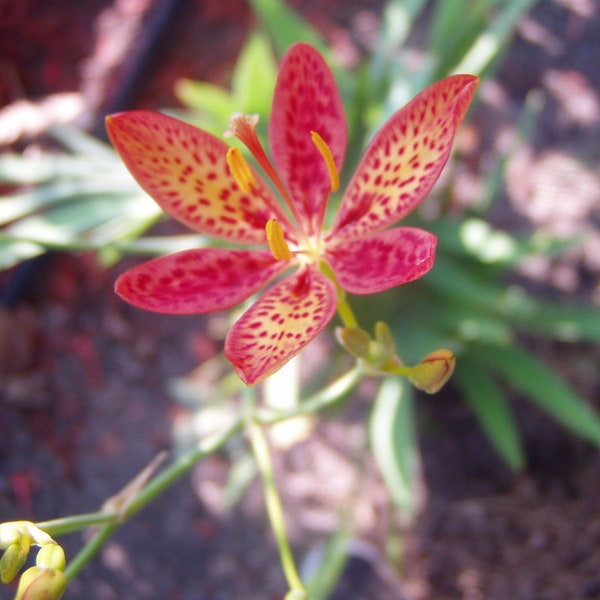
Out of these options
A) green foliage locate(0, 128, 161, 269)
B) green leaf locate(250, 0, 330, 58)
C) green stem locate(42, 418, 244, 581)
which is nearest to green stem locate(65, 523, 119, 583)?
green stem locate(42, 418, 244, 581)

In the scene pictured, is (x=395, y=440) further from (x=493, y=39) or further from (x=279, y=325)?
(x=493, y=39)

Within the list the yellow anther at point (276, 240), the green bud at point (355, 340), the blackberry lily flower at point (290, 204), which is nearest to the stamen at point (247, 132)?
the blackberry lily flower at point (290, 204)

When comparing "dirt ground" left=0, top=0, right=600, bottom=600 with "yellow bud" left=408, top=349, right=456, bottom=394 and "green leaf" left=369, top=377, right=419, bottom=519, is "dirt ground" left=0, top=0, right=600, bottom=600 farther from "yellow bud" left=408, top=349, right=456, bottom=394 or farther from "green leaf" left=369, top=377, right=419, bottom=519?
"yellow bud" left=408, top=349, right=456, bottom=394

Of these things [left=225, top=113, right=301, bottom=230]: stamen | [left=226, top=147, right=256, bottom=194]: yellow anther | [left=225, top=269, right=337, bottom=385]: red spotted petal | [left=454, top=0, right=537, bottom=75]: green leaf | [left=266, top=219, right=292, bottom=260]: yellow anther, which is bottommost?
[left=225, top=269, right=337, bottom=385]: red spotted petal

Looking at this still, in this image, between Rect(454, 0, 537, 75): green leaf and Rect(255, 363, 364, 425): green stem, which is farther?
Rect(454, 0, 537, 75): green leaf

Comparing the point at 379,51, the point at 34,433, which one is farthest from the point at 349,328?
the point at 34,433

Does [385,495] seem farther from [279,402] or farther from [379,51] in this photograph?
[379,51]
